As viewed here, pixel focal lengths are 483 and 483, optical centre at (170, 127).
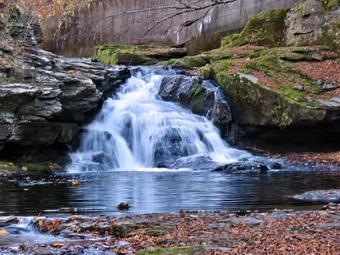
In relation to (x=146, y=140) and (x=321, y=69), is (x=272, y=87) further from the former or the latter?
(x=146, y=140)

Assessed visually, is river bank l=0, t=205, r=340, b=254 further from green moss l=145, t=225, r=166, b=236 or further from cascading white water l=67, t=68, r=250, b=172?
cascading white water l=67, t=68, r=250, b=172

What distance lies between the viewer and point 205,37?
22969 millimetres

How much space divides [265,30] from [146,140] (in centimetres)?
784

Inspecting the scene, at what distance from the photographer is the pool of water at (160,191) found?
656cm

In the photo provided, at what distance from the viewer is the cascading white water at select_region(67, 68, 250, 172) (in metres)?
14.2

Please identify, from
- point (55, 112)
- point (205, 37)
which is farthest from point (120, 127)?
→ point (205, 37)

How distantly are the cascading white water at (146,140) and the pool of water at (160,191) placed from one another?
1725 millimetres

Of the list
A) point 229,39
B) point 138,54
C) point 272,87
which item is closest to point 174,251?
point 272,87

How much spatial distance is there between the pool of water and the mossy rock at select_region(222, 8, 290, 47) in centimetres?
877

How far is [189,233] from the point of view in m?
4.58

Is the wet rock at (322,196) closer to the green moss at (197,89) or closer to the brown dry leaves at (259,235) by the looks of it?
the brown dry leaves at (259,235)

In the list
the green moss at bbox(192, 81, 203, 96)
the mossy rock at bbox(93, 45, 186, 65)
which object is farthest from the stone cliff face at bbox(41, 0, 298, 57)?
the green moss at bbox(192, 81, 203, 96)

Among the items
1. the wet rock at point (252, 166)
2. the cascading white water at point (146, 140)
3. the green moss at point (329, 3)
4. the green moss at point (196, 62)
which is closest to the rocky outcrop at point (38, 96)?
the cascading white water at point (146, 140)

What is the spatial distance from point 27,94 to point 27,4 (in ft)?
24.7
